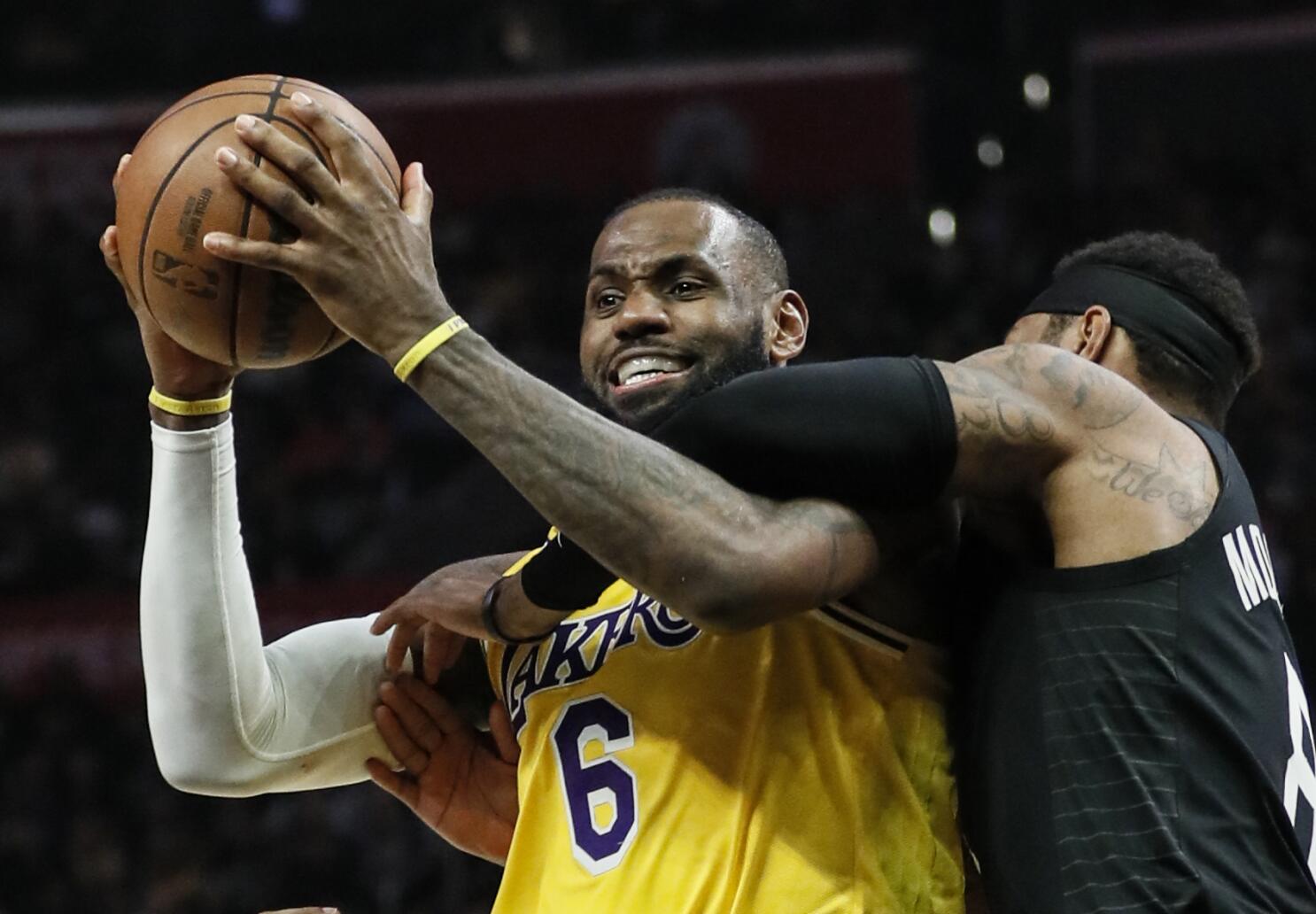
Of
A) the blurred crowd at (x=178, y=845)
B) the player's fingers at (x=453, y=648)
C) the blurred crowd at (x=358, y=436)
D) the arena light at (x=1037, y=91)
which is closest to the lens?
the player's fingers at (x=453, y=648)

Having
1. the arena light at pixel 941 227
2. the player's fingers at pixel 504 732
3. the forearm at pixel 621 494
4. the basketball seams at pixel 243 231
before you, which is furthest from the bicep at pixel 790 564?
the arena light at pixel 941 227

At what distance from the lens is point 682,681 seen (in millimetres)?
2898

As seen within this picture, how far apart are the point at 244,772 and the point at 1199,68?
36.7ft

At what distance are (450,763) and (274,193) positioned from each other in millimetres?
1445

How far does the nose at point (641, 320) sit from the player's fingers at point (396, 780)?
103cm

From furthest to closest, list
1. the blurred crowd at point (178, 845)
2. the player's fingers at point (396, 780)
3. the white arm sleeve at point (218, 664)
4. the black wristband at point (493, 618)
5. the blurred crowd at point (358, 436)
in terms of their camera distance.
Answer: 1. the blurred crowd at point (358, 436)
2. the blurred crowd at point (178, 845)
3. the player's fingers at point (396, 780)
4. the white arm sleeve at point (218, 664)
5. the black wristband at point (493, 618)

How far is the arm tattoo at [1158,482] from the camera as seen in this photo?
2.53 metres

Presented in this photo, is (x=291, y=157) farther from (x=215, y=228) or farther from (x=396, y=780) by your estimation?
(x=396, y=780)

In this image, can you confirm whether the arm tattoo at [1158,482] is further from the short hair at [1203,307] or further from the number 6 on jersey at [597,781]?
the number 6 on jersey at [597,781]

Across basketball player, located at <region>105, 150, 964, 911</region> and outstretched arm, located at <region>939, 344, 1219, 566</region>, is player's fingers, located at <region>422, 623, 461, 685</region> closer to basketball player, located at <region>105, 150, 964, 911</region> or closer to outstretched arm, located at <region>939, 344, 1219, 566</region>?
basketball player, located at <region>105, 150, 964, 911</region>

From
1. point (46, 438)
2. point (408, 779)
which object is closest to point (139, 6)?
point (46, 438)

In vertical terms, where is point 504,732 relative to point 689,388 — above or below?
below

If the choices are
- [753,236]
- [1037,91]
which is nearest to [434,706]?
[753,236]

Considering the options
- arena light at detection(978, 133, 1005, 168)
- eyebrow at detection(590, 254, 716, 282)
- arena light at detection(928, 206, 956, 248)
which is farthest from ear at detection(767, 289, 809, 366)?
arena light at detection(978, 133, 1005, 168)
